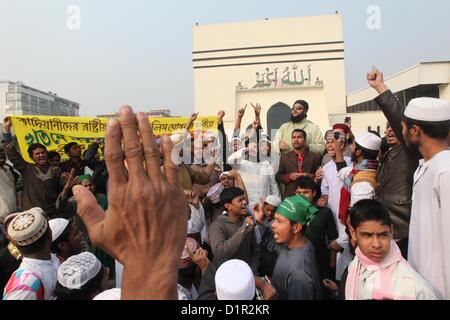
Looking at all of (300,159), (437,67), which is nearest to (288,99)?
(437,67)

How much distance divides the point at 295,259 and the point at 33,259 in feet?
4.83

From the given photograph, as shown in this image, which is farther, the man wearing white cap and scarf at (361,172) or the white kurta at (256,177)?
the white kurta at (256,177)

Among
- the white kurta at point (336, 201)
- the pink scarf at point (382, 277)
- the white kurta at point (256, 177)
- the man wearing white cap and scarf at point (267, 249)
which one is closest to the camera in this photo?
the pink scarf at point (382, 277)

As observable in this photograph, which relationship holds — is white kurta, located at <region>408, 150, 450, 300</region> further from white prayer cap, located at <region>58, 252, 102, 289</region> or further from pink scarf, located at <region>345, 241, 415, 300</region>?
white prayer cap, located at <region>58, 252, 102, 289</region>

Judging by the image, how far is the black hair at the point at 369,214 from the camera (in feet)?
5.98

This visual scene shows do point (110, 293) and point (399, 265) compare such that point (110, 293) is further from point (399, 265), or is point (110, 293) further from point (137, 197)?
point (399, 265)

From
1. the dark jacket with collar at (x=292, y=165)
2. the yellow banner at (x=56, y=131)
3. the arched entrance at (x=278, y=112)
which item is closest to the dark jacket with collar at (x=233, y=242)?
the dark jacket with collar at (x=292, y=165)

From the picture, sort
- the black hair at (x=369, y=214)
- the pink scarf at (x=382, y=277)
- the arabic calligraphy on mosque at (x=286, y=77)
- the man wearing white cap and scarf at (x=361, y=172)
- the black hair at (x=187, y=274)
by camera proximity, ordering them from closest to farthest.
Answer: the pink scarf at (x=382, y=277) → the black hair at (x=369, y=214) → the black hair at (x=187, y=274) → the man wearing white cap and scarf at (x=361, y=172) → the arabic calligraphy on mosque at (x=286, y=77)

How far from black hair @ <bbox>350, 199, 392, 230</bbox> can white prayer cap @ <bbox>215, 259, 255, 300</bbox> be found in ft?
2.01

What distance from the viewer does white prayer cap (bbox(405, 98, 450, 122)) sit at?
1888 mm

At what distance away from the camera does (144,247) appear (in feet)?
2.90

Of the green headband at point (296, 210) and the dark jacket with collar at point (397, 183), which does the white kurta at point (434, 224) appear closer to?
the dark jacket with collar at point (397, 183)

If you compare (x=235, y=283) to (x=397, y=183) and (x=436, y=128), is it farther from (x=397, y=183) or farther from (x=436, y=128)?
(x=397, y=183)

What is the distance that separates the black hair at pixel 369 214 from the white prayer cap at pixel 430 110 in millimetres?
518
